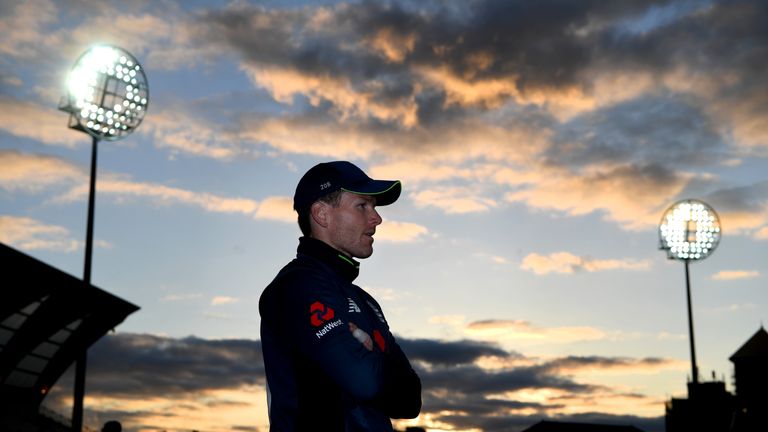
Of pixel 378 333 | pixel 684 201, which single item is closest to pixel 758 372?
pixel 684 201

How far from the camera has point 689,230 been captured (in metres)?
41.4

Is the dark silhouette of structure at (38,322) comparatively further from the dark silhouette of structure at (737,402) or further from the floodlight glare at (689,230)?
the dark silhouette of structure at (737,402)

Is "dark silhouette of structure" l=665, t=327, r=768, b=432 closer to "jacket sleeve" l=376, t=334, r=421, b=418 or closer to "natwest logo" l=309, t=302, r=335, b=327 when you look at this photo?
"jacket sleeve" l=376, t=334, r=421, b=418

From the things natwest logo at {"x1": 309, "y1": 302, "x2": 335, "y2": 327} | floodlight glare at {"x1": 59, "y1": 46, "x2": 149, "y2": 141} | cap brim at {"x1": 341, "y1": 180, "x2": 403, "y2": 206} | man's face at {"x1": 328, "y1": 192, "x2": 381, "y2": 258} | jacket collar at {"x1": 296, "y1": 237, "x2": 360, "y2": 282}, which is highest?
floodlight glare at {"x1": 59, "y1": 46, "x2": 149, "y2": 141}

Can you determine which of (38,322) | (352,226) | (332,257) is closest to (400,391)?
(332,257)

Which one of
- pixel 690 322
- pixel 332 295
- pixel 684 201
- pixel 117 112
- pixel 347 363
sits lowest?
pixel 347 363

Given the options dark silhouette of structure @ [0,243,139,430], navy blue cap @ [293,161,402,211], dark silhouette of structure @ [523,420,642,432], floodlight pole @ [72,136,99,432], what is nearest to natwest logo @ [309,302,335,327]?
navy blue cap @ [293,161,402,211]

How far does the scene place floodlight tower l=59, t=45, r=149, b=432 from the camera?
78.9 feet

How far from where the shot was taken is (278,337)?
13.8ft

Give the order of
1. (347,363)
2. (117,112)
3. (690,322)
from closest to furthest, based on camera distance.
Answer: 1. (347,363)
2. (117,112)
3. (690,322)

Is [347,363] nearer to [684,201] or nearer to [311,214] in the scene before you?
[311,214]

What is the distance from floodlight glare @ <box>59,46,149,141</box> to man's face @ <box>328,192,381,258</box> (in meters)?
20.7

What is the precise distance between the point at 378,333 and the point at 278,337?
1.60 ft

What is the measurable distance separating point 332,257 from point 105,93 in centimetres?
2198
